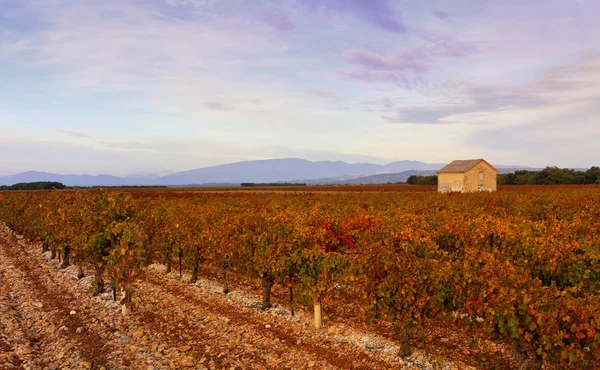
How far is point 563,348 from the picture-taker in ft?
20.7

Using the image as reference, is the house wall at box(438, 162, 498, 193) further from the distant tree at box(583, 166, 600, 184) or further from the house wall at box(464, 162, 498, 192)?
the distant tree at box(583, 166, 600, 184)

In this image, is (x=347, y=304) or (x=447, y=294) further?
(x=347, y=304)

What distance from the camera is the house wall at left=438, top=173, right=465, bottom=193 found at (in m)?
57.8

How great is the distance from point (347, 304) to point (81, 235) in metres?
9.45

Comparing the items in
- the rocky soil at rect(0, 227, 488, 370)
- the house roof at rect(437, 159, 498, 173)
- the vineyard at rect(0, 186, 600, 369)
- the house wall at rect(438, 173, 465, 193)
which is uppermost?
the house roof at rect(437, 159, 498, 173)

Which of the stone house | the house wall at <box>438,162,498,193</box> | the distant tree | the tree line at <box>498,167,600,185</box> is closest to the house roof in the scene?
the stone house

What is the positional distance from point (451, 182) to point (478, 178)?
3967 mm

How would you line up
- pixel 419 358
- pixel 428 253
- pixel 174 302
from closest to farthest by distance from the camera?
pixel 419 358
pixel 428 253
pixel 174 302

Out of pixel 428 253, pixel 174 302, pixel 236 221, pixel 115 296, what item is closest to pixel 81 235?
pixel 115 296

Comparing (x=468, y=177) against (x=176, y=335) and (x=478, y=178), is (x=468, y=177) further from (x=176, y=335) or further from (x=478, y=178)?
(x=176, y=335)

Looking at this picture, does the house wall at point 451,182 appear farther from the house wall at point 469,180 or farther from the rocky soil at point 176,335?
the rocky soil at point 176,335

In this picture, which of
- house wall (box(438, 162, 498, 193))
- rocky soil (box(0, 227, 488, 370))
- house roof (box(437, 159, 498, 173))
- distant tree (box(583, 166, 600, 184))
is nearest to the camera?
rocky soil (box(0, 227, 488, 370))

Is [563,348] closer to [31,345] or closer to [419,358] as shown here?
[419,358]

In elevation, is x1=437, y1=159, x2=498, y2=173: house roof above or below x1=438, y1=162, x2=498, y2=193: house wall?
above
